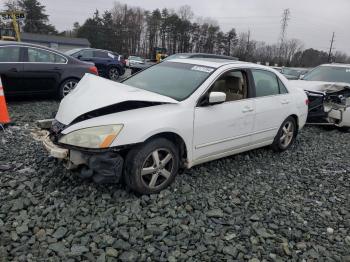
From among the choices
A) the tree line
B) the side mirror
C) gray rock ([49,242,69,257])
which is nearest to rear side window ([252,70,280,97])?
the side mirror

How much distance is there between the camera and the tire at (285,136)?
5.79m

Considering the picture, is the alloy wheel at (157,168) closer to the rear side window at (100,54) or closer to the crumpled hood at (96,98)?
the crumpled hood at (96,98)

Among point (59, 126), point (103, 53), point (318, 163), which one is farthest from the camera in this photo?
point (103, 53)

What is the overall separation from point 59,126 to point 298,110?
4091 mm

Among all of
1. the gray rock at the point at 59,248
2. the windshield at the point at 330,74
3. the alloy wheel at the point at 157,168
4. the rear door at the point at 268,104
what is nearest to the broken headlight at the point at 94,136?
the alloy wheel at the point at 157,168

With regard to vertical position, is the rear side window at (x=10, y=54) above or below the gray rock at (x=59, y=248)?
above

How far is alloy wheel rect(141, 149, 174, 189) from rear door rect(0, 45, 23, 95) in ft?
17.0

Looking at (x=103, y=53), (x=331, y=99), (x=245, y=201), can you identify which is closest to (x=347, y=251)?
(x=245, y=201)

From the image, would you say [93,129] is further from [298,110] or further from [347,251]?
[298,110]

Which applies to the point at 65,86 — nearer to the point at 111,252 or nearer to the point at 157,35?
the point at 111,252

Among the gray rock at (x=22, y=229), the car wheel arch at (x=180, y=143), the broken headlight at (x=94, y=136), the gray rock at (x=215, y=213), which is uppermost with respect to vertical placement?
the broken headlight at (x=94, y=136)

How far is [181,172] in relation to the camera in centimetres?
457

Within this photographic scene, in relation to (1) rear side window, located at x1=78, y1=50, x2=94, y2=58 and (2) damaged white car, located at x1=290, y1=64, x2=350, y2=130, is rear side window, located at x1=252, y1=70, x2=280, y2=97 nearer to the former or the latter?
(2) damaged white car, located at x1=290, y1=64, x2=350, y2=130

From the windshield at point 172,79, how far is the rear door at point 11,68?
12.4 feet
